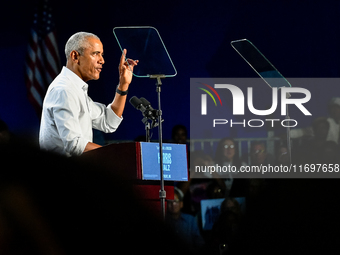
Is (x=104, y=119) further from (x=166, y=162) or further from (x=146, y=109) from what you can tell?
(x=166, y=162)

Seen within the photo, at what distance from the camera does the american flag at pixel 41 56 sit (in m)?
5.48

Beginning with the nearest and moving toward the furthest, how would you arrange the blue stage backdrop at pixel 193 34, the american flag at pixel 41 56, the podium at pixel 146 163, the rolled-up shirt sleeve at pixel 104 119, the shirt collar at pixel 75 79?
1. the podium at pixel 146 163
2. the shirt collar at pixel 75 79
3. the rolled-up shirt sleeve at pixel 104 119
4. the american flag at pixel 41 56
5. the blue stage backdrop at pixel 193 34

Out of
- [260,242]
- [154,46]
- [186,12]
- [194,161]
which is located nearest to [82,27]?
[186,12]

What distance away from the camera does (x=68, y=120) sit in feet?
8.46

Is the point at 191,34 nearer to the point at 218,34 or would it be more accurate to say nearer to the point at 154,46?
the point at 218,34

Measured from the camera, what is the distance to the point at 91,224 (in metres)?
0.64

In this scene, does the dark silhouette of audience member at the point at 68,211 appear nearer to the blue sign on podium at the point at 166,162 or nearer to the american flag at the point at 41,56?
the blue sign on podium at the point at 166,162

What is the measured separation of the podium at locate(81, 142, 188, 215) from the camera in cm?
234

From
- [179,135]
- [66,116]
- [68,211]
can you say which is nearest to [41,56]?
[179,135]

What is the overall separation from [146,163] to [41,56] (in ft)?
11.5

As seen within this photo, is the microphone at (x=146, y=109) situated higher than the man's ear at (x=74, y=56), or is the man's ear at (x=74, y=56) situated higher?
the man's ear at (x=74, y=56)

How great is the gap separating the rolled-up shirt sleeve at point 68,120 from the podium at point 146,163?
7.5 inches

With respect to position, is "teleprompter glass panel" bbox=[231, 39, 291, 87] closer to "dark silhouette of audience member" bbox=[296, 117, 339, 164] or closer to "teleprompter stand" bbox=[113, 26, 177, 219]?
"teleprompter stand" bbox=[113, 26, 177, 219]

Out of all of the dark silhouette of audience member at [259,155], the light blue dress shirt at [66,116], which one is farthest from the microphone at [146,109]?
the dark silhouette of audience member at [259,155]
